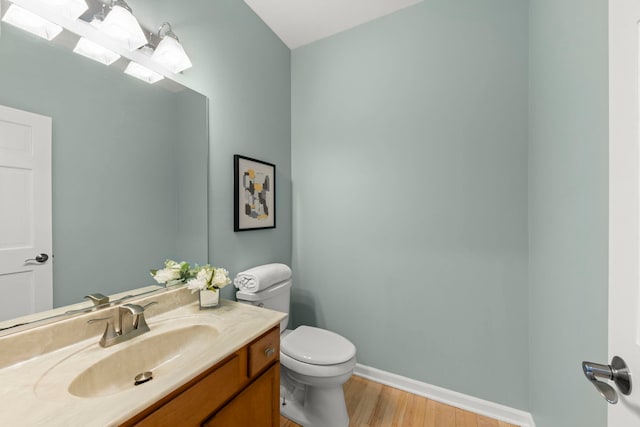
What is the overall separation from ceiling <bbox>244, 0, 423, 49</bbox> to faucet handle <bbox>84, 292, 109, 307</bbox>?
194 cm

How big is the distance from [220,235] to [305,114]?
1.23 meters

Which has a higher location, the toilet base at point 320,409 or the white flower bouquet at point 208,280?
the white flower bouquet at point 208,280

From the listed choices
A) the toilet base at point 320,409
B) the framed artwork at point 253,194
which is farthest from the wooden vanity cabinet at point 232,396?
the framed artwork at point 253,194

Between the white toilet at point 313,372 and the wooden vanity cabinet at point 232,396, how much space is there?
0.32 meters

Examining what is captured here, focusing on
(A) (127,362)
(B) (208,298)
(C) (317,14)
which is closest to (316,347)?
(B) (208,298)

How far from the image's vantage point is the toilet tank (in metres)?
1.54

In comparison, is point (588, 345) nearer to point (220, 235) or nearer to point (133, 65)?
point (220, 235)

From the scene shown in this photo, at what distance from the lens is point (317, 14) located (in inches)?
71.9

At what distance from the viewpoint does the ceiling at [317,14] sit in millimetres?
1733

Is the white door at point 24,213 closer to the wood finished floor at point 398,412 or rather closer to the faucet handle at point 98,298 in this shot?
the faucet handle at point 98,298

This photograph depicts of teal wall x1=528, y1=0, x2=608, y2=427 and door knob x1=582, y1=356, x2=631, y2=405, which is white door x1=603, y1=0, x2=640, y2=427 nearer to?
door knob x1=582, y1=356, x2=631, y2=405

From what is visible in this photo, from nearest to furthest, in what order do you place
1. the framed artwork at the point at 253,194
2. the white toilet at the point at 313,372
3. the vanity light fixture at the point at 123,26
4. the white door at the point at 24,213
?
the white door at the point at 24,213 < the vanity light fixture at the point at 123,26 < the white toilet at the point at 313,372 < the framed artwork at the point at 253,194

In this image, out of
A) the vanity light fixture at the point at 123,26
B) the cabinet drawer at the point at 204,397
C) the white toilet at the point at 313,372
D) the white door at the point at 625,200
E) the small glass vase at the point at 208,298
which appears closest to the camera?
the white door at the point at 625,200

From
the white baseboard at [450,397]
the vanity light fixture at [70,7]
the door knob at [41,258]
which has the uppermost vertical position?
the vanity light fixture at [70,7]
